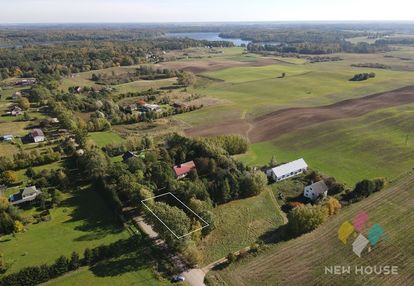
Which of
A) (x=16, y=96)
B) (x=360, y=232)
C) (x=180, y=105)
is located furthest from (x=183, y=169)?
(x=16, y=96)

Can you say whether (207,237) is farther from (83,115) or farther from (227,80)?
(227,80)

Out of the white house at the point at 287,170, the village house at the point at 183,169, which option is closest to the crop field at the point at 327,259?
the white house at the point at 287,170

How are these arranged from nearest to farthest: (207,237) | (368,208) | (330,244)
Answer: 1. (330,244)
2. (207,237)
3. (368,208)

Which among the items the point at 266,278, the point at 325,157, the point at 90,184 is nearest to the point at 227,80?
the point at 325,157

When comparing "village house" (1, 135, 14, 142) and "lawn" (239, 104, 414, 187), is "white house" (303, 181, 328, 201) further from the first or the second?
"village house" (1, 135, 14, 142)

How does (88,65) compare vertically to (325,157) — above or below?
above

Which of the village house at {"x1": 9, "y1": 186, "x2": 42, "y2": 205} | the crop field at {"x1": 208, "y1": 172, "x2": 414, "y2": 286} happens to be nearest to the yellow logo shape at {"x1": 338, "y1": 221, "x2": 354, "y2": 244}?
the crop field at {"x1": 208, "y1": 172, "x2": 414, "y2": 286}

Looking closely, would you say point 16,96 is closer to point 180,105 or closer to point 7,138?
point 7,138
